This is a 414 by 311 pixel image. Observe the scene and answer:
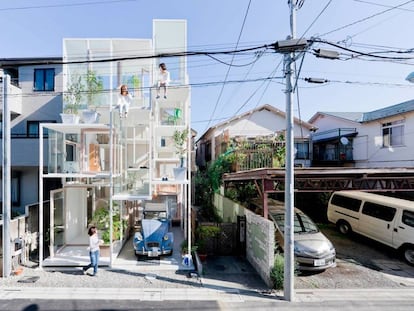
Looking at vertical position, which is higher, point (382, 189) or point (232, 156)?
point (232, 156)

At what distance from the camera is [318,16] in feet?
20.6

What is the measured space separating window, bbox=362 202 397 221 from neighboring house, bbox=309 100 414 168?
5.76 meters

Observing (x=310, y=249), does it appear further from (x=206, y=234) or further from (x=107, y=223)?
(x=107, y=223)

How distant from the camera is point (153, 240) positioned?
8.07 m

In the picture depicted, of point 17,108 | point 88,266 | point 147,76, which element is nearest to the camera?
point 88,266

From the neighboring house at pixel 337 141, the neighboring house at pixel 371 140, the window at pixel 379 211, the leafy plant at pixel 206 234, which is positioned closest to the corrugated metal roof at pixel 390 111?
the neighboring house at pixel 371 140

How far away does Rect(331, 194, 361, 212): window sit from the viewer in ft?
34.6

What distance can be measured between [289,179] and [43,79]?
443 inches

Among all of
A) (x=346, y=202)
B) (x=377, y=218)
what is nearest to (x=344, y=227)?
(x=346, y=202)

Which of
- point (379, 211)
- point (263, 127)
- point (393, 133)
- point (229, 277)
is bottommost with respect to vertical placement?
point (229, 277)

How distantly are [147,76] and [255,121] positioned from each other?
968cm

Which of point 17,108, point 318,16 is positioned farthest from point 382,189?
point 17,108

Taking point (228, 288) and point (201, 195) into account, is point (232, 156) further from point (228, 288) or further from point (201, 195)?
point (228, 288)

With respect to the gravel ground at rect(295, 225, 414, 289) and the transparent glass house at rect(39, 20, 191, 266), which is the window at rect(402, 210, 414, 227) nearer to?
the gravel ground at rect(295, 225, 414, 289)
